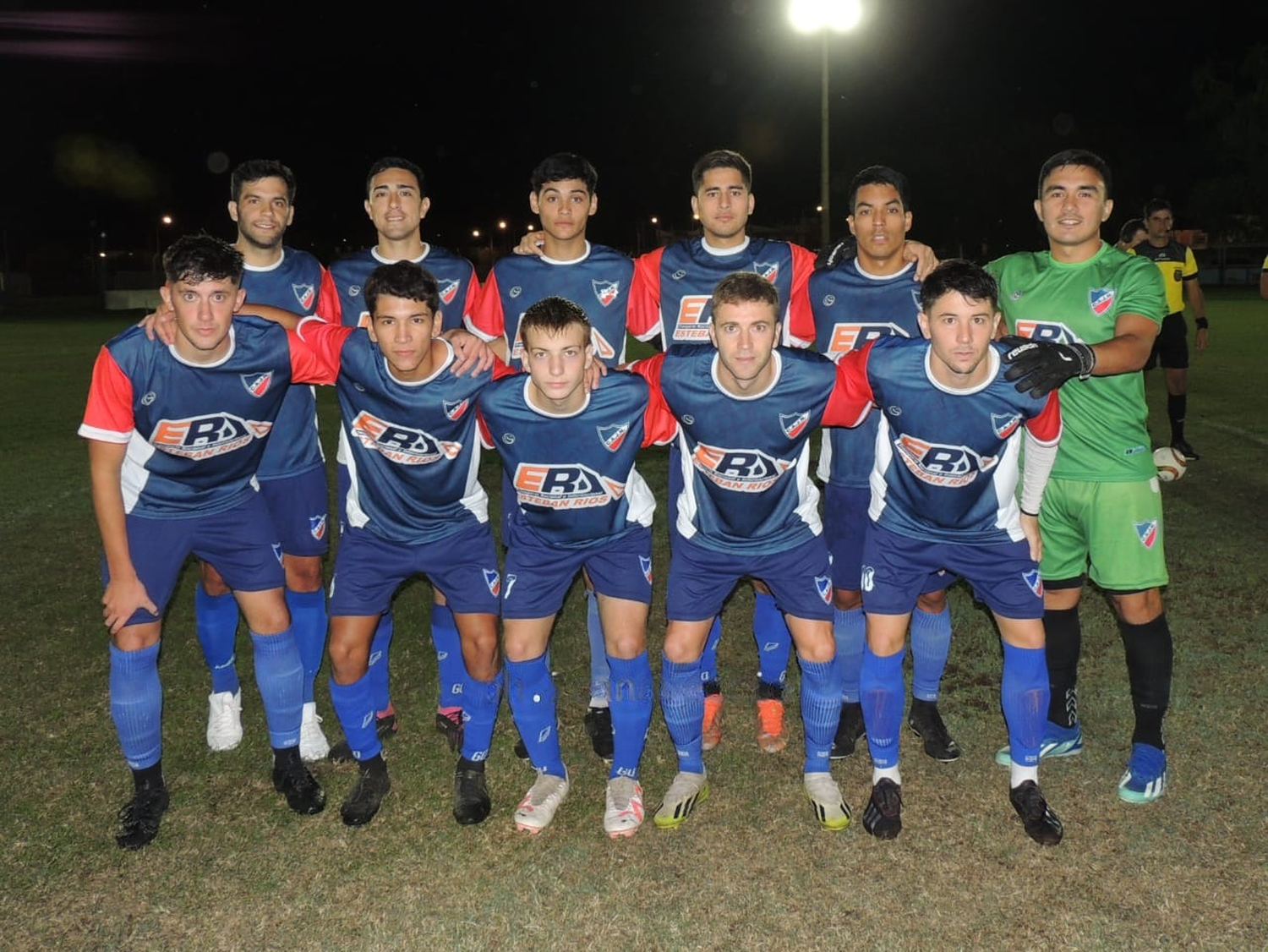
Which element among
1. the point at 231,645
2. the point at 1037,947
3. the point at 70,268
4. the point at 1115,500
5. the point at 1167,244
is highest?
the point at 70,268

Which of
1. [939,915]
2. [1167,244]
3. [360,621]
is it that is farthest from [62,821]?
[1167,244]

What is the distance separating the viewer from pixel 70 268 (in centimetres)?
5391

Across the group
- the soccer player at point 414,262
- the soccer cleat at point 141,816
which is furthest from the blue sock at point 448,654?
the soccer cleat at point 141,816

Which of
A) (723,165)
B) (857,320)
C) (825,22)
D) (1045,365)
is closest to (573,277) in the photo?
(723,165)

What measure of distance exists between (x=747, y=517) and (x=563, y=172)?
182 cm

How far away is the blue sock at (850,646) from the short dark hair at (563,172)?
2.21 m

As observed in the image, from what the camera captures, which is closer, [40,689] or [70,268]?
[40,689]

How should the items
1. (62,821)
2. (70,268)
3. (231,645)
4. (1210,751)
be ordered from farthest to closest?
(70,268) < (231,645) < (1210,751) < (62,821)

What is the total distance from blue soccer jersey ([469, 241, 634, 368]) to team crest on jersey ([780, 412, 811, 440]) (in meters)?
1.13

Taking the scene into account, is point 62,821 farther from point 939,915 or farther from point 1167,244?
point 1167,244

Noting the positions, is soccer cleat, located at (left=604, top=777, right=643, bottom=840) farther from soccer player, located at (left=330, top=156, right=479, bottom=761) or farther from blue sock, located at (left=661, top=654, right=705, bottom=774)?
soccer player, located at (left=330, top=156, right=479, bottom=761)

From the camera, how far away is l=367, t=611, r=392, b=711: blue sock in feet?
13.9

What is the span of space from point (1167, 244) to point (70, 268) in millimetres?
57289

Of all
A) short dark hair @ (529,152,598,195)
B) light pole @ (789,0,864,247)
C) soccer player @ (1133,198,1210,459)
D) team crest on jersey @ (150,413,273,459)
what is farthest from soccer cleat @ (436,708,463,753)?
light pole @ (789,0,864,247)
